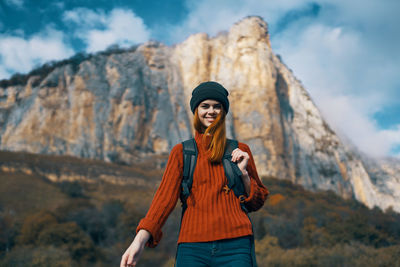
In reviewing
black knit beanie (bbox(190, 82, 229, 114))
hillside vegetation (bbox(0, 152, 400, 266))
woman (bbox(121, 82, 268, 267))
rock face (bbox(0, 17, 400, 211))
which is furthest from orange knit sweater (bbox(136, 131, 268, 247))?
rock face (bbox(0, 17, 400, 211))

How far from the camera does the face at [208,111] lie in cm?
234

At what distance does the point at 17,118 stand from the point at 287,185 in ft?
144

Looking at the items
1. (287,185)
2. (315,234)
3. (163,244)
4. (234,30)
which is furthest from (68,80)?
(315,234)

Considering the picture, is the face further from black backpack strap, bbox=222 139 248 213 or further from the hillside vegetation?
the hillside vegetation

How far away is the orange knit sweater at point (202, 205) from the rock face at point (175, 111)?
53.4m

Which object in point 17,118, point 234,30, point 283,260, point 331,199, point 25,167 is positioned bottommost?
point 283,260

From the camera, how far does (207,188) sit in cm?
207

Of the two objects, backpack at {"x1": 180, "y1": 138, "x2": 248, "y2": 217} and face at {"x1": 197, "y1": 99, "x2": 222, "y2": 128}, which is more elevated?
face at {"x1": 197, "y1": 99, "x2": 222, "y2": 128}

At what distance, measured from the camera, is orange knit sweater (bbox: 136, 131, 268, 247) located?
1.92 meters

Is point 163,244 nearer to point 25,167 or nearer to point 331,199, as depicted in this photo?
point 25,167

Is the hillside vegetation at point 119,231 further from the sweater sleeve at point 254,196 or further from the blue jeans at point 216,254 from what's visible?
the blue jeans at point 216,254

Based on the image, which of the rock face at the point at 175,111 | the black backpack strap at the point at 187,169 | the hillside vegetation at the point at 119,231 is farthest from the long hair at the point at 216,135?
the rock face at the point at 175,111

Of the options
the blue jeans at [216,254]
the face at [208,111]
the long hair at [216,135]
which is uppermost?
the face at [208,111]

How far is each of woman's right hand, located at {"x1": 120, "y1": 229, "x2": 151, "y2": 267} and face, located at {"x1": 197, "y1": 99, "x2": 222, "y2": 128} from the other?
81cm
